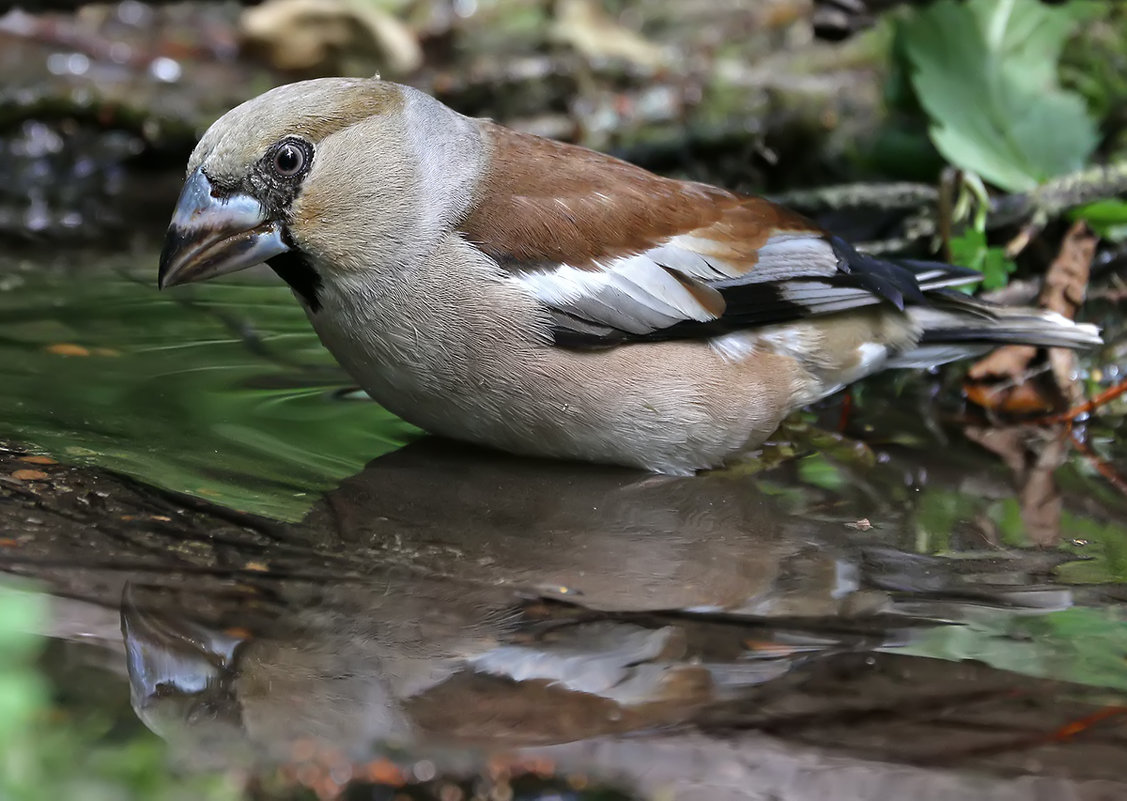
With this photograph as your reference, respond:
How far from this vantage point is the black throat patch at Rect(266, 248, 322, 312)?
3.99 m

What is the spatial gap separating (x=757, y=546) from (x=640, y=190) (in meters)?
1.38

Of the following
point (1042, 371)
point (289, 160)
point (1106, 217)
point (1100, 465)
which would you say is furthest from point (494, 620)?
point (1106, 217)

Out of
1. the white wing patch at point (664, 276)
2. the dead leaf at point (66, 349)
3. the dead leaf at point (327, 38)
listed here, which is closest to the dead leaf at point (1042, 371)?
the white wing patch at point (664, 276)

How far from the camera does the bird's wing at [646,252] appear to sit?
4.09 metres

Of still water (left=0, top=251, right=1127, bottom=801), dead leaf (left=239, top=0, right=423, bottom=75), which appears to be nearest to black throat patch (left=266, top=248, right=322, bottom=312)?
still water (left=0, top=251, right=1127, bottom=801)

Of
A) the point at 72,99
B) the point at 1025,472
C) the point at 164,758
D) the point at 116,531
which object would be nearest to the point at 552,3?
the point at 72,99

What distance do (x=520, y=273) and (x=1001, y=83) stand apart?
3.11 metres

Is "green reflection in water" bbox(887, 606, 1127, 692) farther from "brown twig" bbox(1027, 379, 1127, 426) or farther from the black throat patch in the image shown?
the black throat patch

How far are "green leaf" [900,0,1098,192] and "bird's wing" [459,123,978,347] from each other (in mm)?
1505

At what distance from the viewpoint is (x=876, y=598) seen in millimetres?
3295

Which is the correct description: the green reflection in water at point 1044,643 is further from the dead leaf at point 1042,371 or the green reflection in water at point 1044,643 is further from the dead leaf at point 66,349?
the dead leaf at point 66,349

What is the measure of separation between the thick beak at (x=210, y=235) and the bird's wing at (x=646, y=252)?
68 cm

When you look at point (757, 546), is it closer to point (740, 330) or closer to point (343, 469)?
point (740, 330)

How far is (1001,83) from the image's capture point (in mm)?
5902
